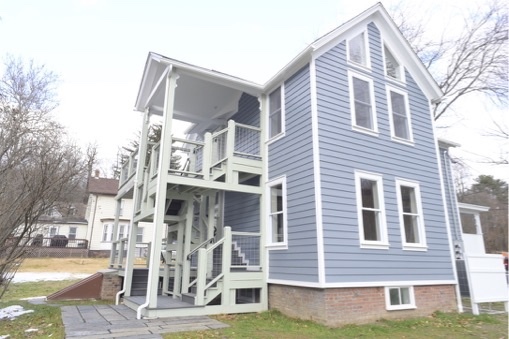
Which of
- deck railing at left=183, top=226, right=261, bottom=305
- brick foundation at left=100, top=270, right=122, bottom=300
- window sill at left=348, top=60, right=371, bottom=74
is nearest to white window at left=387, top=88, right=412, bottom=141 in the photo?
window sill at left=348, top=60, right=371, bottom=74

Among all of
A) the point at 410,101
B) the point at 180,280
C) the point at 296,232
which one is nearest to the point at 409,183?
the point at 410,101

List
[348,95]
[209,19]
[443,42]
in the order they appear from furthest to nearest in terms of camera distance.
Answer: [443,42]
[209,19]
[348,95]

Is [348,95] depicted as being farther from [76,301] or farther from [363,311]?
[76,301]

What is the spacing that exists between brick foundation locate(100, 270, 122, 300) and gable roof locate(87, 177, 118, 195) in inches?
871

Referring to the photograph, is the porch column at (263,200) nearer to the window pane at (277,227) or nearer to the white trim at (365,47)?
the window pane at (277,227)

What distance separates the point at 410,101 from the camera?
1070cm

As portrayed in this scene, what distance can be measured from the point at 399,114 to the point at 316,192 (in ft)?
15.5

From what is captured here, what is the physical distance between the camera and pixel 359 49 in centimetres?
1004

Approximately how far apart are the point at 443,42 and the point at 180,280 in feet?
62.9

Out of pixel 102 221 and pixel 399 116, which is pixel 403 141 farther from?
pixel 102 221

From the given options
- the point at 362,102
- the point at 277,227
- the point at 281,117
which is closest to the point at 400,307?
the point at 277,227

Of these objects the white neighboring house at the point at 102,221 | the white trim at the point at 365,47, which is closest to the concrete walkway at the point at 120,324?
the white trim at the point at 365,47

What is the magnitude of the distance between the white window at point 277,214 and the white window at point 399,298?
2950mm

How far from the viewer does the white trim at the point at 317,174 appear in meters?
7.17
